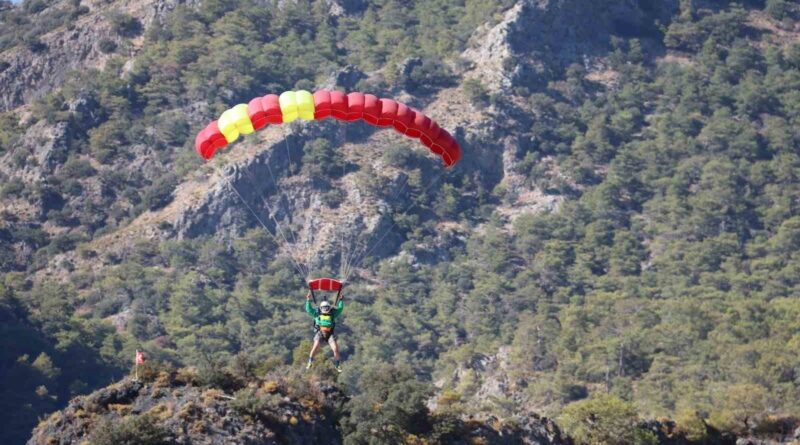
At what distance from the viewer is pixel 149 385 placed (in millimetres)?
57750

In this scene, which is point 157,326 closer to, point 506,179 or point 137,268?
point 137,268

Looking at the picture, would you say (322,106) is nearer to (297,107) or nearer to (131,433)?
(297,107)

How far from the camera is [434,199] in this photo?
13538 centimetres

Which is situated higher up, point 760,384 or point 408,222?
point 760,384

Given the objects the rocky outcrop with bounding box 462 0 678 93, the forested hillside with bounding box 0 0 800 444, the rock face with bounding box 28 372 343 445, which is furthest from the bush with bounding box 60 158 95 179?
the rock face with bounding box 28 372 343 445

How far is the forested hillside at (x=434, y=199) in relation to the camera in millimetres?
109000

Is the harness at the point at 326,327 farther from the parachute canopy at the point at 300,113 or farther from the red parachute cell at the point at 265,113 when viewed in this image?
the red parachute cell at the point at 265,113

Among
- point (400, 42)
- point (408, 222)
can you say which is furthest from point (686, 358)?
point (400, 42)

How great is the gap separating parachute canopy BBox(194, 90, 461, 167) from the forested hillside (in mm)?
32903

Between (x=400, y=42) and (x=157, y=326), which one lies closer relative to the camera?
(x=157, y=326)

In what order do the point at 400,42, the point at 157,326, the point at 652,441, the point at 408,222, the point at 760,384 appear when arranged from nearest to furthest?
the point at 652,441
the point at 760,384
the point at 157,326
the point at 408,222
the point at 400,42

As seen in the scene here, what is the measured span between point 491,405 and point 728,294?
85.0 feet

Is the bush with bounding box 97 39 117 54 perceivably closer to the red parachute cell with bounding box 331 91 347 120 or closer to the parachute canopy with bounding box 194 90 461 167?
the parachute canopy with bounding box 194 90 461 167

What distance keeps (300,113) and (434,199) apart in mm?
73096
